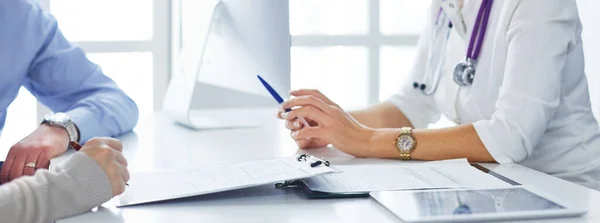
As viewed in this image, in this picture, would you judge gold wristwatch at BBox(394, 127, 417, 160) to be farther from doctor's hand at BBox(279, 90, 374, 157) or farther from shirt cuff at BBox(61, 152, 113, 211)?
shirt cuff at BBox(61, 152, 113, 211)

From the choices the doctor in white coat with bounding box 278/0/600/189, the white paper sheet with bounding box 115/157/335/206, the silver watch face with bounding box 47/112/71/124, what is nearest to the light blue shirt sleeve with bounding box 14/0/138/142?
the silver watch face with bounding box 47/112/71/124

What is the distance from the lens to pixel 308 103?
166 centimetres

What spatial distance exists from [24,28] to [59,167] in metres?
0.82

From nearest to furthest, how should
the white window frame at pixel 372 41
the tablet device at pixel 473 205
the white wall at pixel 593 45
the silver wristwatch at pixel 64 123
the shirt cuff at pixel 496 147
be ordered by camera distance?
the tablet device at pixel 473 205, the shirt cuff at pixel 496 147, the silver wristwatch at pixel 64 123, the white wall at pixel 593 45, the white window frame at pixel 372 41

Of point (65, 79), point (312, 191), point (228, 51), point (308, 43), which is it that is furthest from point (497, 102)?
point (308, 43)

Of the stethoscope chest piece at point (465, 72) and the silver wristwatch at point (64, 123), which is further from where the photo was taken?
the stethoscope chest piece at point (465, 72)

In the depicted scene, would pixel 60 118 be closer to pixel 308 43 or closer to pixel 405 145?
pixel 405 145

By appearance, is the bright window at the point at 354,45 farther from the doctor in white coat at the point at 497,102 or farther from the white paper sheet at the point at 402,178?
the white paper sheet at the point at 402,178

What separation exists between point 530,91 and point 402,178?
1.31ft

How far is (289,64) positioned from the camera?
184 cm

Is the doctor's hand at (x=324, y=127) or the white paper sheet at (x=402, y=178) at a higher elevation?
the doctor's hand at (x=324, y=127)

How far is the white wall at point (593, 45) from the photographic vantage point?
11.9 feet

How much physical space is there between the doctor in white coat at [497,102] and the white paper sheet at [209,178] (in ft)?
0.90

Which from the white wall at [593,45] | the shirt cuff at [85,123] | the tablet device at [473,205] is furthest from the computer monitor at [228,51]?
the white wall at [593,45]
